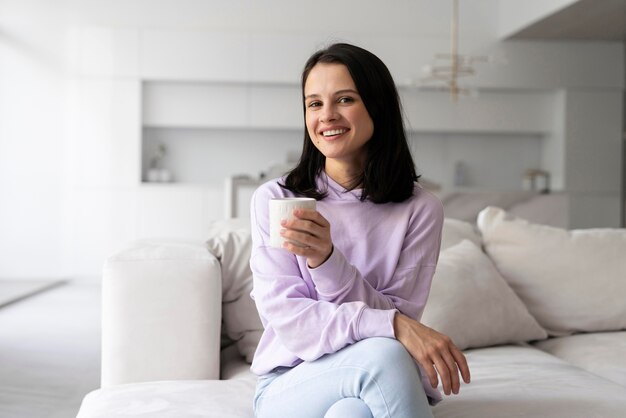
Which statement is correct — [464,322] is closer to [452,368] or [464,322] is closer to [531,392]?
[531,392]

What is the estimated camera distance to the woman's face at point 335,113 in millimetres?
1733

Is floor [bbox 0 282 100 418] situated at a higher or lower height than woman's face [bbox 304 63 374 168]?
lower

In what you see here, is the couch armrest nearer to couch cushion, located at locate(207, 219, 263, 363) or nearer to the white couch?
the white couch

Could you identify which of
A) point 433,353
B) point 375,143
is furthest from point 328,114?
point 433,353

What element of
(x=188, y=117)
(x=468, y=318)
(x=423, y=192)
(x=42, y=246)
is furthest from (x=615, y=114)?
(x=423, y=192)

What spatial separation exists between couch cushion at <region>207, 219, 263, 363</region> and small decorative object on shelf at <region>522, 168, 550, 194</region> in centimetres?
605

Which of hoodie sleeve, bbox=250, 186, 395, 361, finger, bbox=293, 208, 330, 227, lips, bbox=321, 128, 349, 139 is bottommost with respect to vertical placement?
hoodie sleeve, bbox=250, 186, 395, 361

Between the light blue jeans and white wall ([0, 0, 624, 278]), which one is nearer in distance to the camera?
the light blue jeans

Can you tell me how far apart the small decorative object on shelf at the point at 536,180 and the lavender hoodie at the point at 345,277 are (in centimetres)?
644

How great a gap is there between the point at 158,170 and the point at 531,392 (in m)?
6.23

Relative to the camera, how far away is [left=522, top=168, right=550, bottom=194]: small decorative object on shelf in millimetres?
8000

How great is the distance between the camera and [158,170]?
25.6 feet

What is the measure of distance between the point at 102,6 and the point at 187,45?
34.5 inches

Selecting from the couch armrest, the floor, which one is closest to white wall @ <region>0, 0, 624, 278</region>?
the floor
